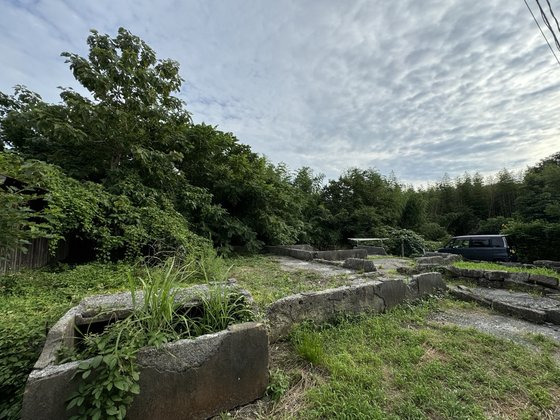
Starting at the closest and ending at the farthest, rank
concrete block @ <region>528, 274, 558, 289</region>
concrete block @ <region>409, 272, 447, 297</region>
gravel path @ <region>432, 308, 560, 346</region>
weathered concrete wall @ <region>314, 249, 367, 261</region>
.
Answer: gravel path @ <region>432, 308, 560, 346</region> → concrete block @ <region>409, 272, 447, 297</region> → concrete block @ <region>528, 274, 558, 289</region> → weathered concrete wall @ <region>314, 249, 367, 261</region>

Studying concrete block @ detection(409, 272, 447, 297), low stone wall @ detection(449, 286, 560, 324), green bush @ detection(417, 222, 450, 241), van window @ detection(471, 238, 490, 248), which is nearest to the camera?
low stone wall @ detection(449, 286, 560, 324)

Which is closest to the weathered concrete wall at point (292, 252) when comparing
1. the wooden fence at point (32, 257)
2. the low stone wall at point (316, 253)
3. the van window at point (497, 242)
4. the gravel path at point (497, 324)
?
the low stone wall at point (316, 253)

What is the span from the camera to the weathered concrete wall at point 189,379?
3.90 feet

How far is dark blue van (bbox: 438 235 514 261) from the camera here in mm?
8008

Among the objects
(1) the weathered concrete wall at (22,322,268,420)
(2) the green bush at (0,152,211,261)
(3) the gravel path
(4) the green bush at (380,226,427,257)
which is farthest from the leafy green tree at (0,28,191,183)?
(4) the green bush at (380,226,427,257)

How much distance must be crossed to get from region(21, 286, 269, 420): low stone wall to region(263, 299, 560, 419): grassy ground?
319 mm

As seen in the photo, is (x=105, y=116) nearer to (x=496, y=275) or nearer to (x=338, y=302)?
(x=338, y=302)

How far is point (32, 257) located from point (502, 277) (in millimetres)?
8505

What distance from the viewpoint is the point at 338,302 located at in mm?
2824

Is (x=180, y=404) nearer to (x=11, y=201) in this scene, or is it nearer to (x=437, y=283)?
(x=11, y=201)

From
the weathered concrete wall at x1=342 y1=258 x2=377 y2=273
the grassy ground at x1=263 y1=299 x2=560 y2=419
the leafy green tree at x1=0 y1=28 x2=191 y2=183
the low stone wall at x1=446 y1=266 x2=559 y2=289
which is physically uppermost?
the leafy green tree at x1=0 y1=28 x2=191 y2=183

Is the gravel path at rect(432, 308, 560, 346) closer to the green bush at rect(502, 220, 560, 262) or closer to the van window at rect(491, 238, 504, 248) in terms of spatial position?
the van window at rect(491, 238, 504, 248)

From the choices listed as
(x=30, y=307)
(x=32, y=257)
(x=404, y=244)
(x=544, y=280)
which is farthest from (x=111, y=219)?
(x=404, y=244)

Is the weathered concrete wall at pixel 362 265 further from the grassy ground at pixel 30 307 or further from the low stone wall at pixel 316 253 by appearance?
the grassy ground at pixel 30 307
